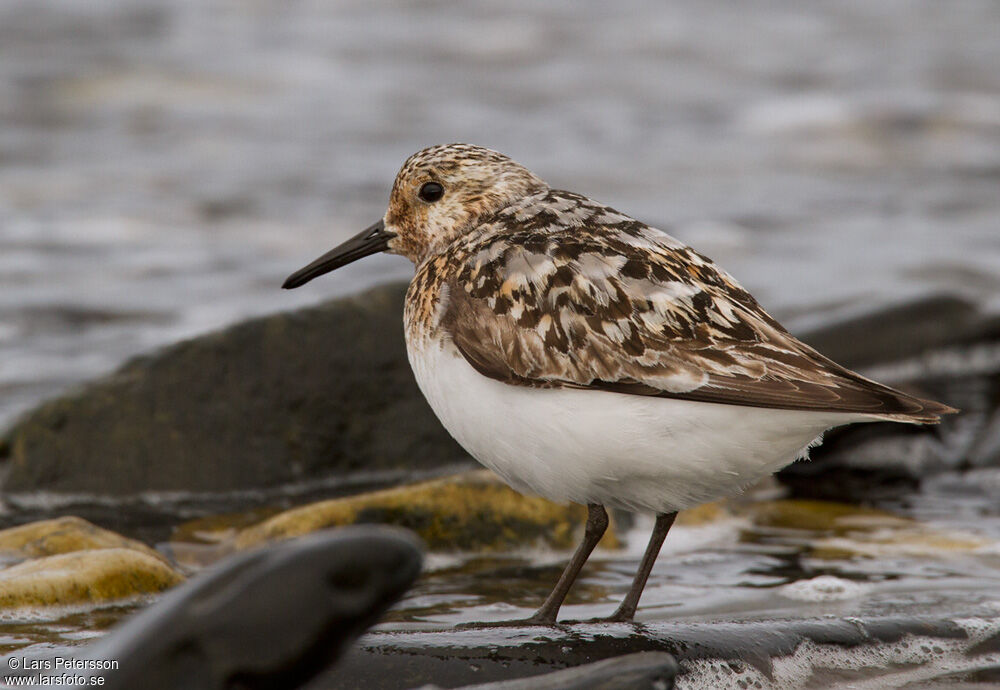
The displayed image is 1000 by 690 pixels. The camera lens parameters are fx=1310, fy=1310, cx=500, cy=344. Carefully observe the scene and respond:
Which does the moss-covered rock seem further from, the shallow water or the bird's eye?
the bird's eye

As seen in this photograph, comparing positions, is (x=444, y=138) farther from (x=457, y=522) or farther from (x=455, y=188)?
(x=455, y=188)

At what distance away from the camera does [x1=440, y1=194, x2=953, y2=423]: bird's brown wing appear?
148 inches

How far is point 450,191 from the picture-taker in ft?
15.9

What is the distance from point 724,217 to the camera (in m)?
11.3

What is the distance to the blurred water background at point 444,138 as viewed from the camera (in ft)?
31.2

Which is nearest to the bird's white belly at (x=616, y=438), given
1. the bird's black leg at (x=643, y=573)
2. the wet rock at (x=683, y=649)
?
the bird's black leg at (x=643, y=573)

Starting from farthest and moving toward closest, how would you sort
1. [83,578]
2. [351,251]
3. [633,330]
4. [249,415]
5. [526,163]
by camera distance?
[526,163]
[249,415]
[351,251]
[83,578]
[633,330]

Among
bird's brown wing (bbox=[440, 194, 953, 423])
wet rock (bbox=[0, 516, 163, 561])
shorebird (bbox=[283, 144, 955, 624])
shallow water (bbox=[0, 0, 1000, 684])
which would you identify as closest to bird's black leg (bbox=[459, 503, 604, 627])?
shorebird (bbox=[283, 144, 955, 624])

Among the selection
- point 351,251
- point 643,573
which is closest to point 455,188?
point 351,251

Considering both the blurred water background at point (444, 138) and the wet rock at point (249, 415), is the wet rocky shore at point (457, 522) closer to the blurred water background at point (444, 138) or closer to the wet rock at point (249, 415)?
the wet rock at point (249, 415)

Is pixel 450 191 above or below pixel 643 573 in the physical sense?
above

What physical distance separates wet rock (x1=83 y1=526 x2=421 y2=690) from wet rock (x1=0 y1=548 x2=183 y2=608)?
176 centimetres

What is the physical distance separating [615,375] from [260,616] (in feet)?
4.70

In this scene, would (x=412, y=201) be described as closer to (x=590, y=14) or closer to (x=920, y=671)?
(x=920, y=671)
